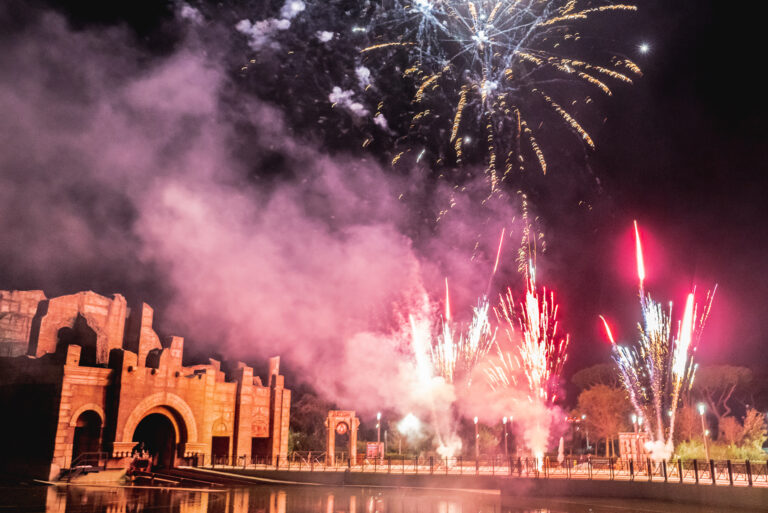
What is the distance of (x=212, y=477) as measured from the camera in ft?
103

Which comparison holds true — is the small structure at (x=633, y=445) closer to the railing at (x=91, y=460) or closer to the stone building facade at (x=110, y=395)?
the stone building facade at (x=110, y=395)

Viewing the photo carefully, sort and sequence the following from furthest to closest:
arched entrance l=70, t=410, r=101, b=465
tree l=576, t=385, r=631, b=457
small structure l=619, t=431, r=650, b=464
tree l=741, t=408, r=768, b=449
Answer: tree l=576, t=385, r=631, b=457 → tree l=741, t=408, r=768, b=449 → small structure l=619, t=431, r=650, b=464 → arched entrance l=70, t=410, r=101, b=465

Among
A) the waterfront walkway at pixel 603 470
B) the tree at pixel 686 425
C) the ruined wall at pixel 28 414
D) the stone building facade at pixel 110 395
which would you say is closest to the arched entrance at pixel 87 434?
the stone building facade at pixel 110 395

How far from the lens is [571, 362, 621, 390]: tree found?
62656mm

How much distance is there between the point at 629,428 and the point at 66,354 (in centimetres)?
4828

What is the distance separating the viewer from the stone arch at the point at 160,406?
1282 inches

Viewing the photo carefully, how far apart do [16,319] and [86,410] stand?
8.42 m

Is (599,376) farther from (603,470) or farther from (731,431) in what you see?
(603,470)

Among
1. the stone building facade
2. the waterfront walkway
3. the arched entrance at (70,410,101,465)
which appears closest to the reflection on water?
the waterfront walkway

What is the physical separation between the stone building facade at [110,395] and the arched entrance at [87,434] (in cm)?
5

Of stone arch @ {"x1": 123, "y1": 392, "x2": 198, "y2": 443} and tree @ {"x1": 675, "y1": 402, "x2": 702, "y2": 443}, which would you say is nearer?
stone arch @ {"x1": 123, "y1": 392, "x2": 198, "y2": 443}

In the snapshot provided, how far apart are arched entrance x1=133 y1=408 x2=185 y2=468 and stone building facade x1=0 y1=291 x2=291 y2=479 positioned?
0.20 feet

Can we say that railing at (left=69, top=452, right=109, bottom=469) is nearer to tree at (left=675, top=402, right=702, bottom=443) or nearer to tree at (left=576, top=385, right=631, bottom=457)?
tree at (left=675, top=402, right=702, bottom=443)

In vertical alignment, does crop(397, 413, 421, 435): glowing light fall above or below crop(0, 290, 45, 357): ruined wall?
below
